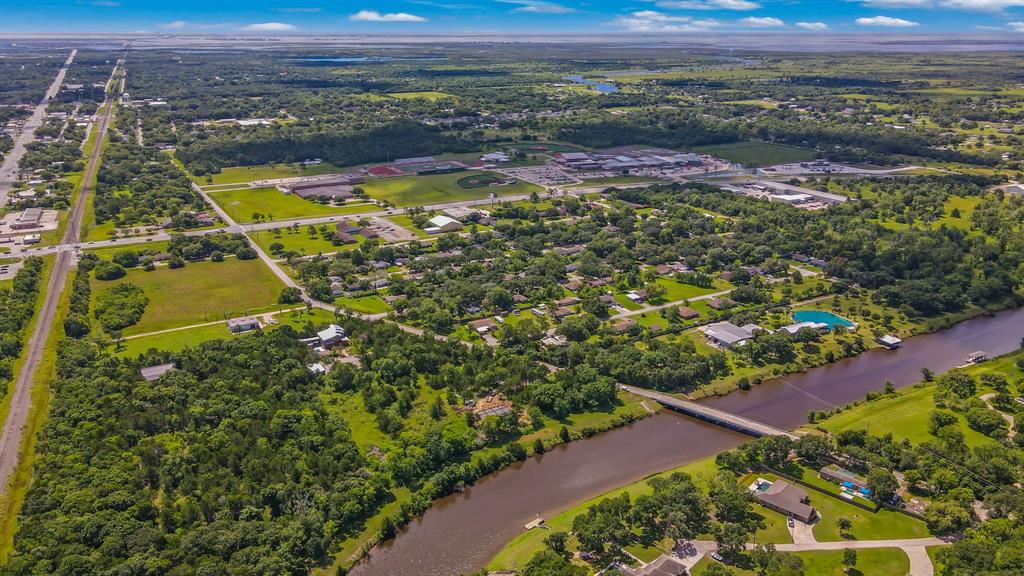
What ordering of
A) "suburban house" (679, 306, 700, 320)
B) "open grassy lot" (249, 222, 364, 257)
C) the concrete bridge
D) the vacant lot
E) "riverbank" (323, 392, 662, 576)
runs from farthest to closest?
the vacant lot, "open grassy lot" (249, 222, 364, 257), "suburban house" (679, 306, 700, 320), the concrete bridge, "riverbank" (323, 392, 662, 576)

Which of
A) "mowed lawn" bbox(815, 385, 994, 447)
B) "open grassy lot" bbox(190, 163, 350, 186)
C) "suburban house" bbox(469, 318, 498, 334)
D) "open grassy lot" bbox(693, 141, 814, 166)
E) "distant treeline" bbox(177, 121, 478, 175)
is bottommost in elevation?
"mowed lawn" bbox(815, 385, 994, 447)

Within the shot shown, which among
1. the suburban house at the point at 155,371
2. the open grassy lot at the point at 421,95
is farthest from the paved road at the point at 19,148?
the open grassy lot at the point at 421,95

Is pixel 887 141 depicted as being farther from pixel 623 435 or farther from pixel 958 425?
pixel 623 435

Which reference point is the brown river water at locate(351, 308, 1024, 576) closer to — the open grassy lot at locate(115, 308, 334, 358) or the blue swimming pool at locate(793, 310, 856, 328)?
the blue swimming pool at locate(793, 310, 856, 328)

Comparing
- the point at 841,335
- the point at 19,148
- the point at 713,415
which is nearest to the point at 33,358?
the point at 713,415

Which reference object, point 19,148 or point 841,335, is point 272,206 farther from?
point 841,335

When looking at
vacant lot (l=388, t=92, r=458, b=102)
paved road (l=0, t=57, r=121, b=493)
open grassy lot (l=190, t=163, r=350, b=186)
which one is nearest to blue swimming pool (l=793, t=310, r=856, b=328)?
paved road (l=0, t=57, r=121, b=493)

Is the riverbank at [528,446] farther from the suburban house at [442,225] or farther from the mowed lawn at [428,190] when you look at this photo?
the mowed lawn at [428,190]

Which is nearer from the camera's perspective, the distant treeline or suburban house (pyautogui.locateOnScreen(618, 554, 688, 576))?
suburban house (pyautogui.locateOnScreen(618, 554, 688, 576))

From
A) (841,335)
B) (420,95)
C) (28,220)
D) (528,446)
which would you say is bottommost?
(528,446)
